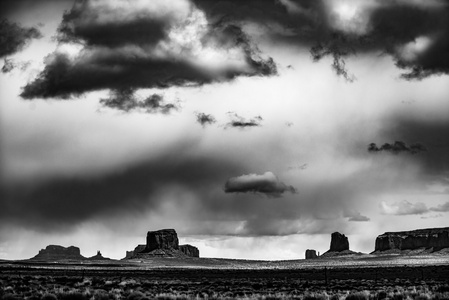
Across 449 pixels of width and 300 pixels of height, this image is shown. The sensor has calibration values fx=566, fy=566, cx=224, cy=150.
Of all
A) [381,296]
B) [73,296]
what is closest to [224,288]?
[381,296]

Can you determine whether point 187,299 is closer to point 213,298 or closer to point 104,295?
point 213,298

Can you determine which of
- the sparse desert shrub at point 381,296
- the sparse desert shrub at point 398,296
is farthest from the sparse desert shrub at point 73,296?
the sparse desert shrub at point 398,296

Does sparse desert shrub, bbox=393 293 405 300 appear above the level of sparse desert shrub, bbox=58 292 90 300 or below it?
below

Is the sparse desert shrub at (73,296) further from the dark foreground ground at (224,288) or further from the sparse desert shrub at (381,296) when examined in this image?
the sparse desert shrub at (381,296)

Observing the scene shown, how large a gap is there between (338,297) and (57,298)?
17.5 m

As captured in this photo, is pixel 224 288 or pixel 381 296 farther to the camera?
pixel 224 288

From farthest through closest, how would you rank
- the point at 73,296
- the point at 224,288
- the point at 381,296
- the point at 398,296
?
the point at 224,288
the point at 381,296
the point at 398,296
the point at 73,296

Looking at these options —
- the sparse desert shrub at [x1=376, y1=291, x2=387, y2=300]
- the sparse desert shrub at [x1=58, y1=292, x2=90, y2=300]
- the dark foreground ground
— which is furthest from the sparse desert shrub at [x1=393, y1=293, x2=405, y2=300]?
the sparse desert shrub at [x1=58, y1=292, x2=90, y2=300]

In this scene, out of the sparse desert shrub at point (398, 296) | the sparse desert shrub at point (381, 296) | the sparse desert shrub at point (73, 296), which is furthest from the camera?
the sparse desert shrub at point (381, 296)

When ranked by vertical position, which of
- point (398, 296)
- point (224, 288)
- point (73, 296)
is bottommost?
point (398, 296)

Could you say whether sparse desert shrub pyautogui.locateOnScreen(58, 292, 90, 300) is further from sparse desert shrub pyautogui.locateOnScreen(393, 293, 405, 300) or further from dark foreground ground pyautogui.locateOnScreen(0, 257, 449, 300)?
sparse desert shrub pyautogui.locateOnScreen(393, 293, 405, 300)

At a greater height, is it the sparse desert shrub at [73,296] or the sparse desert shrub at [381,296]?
→ the sparse desert shrub at [73,296]

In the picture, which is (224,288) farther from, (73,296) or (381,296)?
(73,296)

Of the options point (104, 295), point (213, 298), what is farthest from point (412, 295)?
point (104, 295)
